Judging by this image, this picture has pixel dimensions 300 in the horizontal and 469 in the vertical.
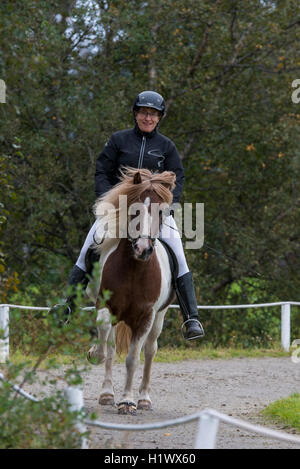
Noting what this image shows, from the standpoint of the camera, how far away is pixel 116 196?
7.29 metres

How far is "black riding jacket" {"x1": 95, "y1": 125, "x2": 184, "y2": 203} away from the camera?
8.09m

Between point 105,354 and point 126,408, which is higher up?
point 105,354

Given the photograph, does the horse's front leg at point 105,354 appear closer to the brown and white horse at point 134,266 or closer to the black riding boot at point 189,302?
the brown and white horse at point 134,266

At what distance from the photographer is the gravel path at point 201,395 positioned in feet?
21.1

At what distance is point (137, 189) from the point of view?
7156 millimetres

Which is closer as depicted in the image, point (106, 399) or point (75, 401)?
point (75, 401)

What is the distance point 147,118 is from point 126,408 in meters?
2.90

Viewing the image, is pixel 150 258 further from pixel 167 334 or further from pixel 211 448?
pixel 167 334

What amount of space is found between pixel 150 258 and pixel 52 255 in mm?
11170

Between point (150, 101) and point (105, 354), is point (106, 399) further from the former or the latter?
point (150, 101)

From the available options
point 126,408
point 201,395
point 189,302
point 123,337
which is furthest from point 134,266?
point 201,395

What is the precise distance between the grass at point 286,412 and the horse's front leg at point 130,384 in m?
1.59

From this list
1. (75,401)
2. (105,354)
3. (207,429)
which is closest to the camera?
(207,429)

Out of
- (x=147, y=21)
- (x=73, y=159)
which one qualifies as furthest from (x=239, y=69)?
(x=73, y=159)
